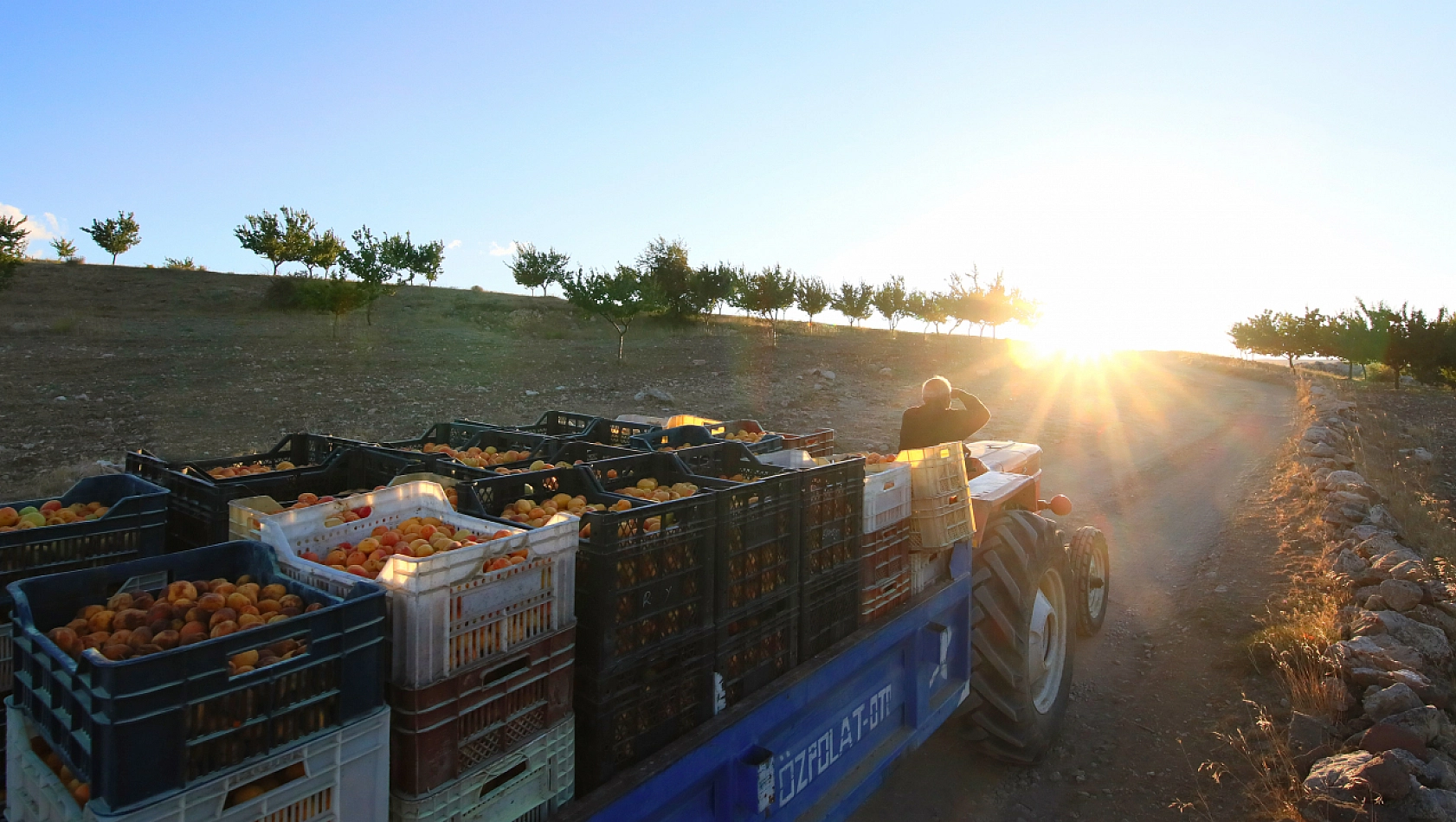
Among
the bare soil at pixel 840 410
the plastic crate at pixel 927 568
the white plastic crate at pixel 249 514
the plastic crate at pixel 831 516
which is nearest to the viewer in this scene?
the white plastic crate at pixel 249 514

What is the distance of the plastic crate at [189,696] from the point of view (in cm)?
161

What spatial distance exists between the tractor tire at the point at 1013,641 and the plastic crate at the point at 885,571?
872 millimetres

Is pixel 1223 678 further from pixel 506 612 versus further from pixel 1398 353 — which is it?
pixel 1398 353

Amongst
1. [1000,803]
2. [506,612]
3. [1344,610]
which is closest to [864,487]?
[506,612]

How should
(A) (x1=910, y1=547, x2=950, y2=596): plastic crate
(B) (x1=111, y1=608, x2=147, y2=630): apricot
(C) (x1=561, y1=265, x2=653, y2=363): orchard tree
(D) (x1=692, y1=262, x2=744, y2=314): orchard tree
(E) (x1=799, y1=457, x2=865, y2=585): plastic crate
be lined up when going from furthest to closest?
(D) (x1=692, y1=262, x2=744, y2=314): orchard tree, (C) (x1=561, y1=265, x2=653, y2=363): orchard tree, (A) (x1=910, y1=547, x2=950, y2=596): plastic crate, (E) (x1=799, y1=457, x2=865, y2=585): plastic crate, (B) (x1=111, y1=608, x2=147, y2=630): apricot

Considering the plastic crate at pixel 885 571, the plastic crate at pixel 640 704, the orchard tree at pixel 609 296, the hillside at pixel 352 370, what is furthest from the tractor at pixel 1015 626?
the orchard tree at pixel 609 296

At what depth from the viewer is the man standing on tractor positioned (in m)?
6.72

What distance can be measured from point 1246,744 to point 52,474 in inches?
595

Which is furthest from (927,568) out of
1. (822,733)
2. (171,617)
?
(171,617)

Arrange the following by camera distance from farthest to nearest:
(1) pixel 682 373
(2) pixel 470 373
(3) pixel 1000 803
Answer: (1) pixel 682 373 < (2) pixel 470 373 < (3) pixel 1000 803

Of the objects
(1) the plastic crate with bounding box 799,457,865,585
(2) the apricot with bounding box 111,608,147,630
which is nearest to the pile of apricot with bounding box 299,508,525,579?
(2) the apricot with bounding box 111,608,147,630

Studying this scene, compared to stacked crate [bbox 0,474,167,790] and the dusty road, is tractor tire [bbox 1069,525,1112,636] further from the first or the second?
stacked crate [bbox 0,474,167,790]

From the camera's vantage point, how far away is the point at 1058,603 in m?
5.62

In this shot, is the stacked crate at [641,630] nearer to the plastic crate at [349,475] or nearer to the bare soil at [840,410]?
the plastic crate at [349,475]
